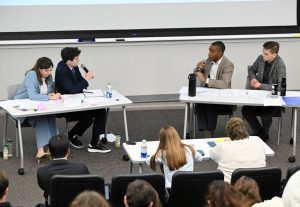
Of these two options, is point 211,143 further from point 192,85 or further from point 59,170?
point 59,170

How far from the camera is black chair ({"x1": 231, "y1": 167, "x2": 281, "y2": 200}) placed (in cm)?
438

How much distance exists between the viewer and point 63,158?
4.51 m

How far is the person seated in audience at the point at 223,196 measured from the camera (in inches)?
136

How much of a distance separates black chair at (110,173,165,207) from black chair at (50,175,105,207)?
10 centimetres

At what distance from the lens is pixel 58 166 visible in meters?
4.43

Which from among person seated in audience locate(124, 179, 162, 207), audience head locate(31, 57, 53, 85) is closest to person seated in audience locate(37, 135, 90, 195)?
person seated in audience locate(124, 179, 162, 207)

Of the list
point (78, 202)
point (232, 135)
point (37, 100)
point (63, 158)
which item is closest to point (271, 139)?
point (232, 135)

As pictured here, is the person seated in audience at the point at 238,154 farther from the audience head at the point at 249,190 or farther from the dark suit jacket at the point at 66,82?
the dark suit jacket at the point at 66,82

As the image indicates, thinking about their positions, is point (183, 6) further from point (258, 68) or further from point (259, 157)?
point (259, 157)

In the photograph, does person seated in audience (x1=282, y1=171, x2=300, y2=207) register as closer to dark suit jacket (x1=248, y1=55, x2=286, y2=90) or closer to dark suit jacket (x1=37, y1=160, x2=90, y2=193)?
dark suit jacket (x1=37, y1=160, x2=90, y2=193)

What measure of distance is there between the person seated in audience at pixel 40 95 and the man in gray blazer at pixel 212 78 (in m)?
1.85

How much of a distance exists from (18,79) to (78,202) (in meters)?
5.62

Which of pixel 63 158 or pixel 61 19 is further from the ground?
pixel 61 19

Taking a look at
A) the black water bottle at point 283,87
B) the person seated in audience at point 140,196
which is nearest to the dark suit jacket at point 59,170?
the person seated in audience at point 140,196
